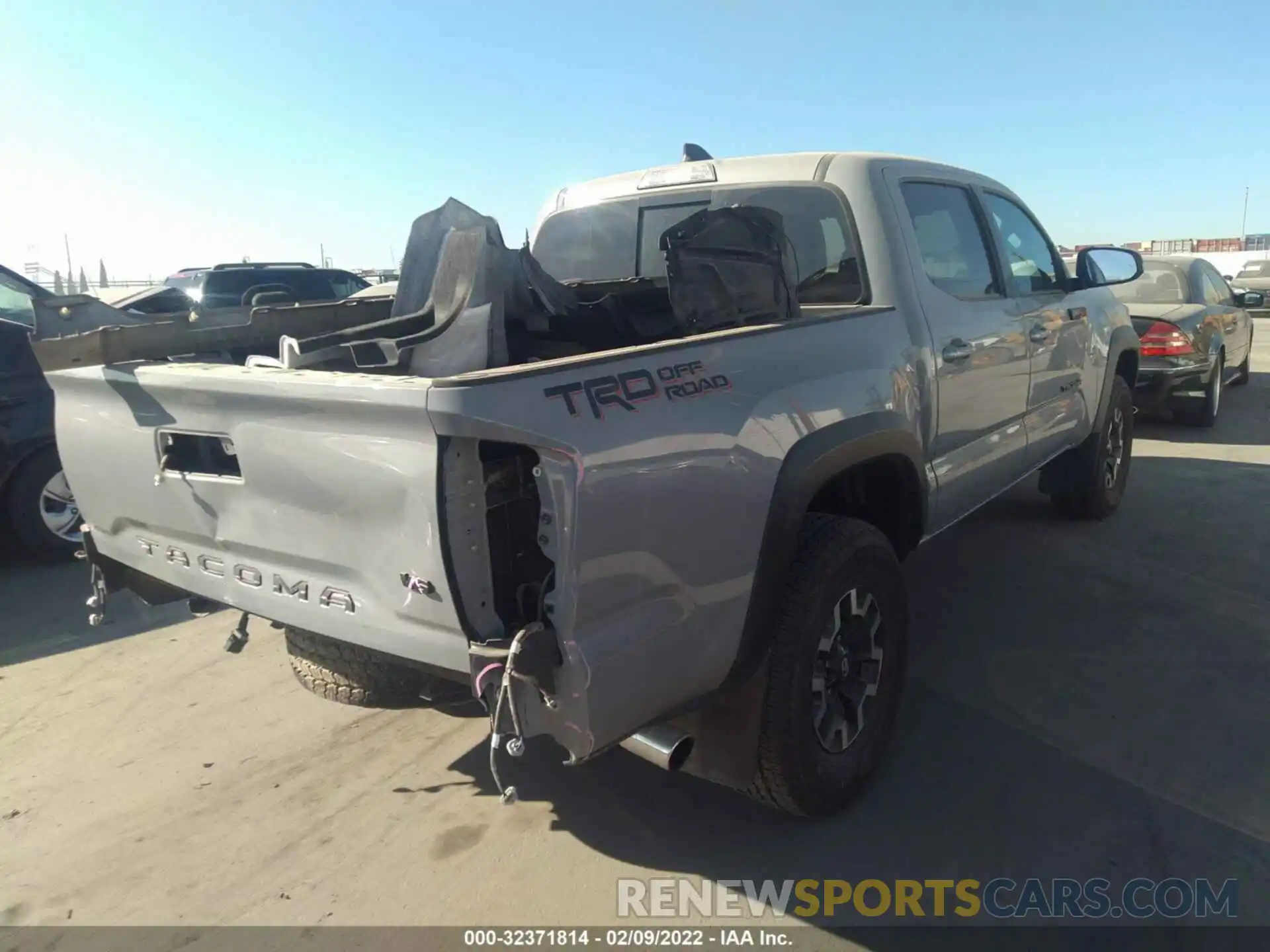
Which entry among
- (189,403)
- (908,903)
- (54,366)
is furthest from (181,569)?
(908,903)

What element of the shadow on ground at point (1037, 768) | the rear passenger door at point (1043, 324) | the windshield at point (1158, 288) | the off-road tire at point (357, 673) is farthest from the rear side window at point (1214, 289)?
the off-road tire at point (357, 673)

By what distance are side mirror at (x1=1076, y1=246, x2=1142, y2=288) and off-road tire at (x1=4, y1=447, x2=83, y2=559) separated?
238 inches

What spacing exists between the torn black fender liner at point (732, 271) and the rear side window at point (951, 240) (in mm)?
690

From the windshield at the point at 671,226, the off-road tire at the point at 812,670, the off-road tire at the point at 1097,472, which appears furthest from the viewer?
the off-road tire at the point at 1097,472

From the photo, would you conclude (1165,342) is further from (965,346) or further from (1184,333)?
(965,346)

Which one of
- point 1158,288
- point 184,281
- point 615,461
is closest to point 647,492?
point 615,461

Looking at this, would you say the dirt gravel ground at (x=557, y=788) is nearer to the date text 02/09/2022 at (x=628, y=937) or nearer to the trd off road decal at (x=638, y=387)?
the date text 02/09/2022 at (x=628, y=937)

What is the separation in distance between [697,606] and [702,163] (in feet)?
7.81

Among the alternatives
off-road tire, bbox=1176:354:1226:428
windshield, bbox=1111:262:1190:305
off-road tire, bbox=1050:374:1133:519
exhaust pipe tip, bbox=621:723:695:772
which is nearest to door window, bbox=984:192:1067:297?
off-road tire, bbox=1050:374:1133:519

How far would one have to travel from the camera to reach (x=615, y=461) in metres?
2.02

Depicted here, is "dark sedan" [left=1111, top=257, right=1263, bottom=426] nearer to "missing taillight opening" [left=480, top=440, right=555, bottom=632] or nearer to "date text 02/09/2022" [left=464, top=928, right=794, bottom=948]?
"date text 02/09/2022" [left=464, top=928, right=794, bottom=948]

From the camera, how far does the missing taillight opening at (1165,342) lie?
845cm

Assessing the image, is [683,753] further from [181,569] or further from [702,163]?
[702,163]

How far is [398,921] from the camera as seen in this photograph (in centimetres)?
247
